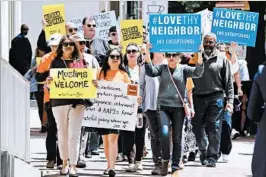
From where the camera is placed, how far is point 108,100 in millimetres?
12055

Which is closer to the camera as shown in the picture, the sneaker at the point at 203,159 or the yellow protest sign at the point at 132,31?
the sneaker at the point at 203,159

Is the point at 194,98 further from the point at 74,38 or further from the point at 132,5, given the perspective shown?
the point at 132,5

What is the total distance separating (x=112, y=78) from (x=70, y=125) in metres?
1.11

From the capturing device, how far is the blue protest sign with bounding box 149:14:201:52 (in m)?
11.5

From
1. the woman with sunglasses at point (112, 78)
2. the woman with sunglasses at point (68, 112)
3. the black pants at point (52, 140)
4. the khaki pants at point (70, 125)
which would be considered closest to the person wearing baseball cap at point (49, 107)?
the black pants at point (52, 140)

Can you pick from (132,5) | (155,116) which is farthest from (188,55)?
(132,5)

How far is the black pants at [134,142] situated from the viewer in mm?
12469

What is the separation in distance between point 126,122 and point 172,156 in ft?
3.23

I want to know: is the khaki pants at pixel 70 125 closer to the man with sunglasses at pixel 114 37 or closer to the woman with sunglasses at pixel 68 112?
the woman with sunglasses at pixel 68 112

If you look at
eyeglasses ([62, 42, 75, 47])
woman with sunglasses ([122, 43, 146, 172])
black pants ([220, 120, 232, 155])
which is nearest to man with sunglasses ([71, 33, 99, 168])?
eyeglasses ([62, 42, 75, 47])

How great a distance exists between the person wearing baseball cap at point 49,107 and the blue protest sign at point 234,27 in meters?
2.96

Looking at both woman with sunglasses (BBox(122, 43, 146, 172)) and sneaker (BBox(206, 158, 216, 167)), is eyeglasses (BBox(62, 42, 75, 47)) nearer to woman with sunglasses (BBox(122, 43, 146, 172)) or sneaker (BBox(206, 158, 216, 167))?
woman with sunglasses (BBox(122, 43, 146, 172))

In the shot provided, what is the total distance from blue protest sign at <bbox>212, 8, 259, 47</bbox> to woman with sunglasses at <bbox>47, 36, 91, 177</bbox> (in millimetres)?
3281

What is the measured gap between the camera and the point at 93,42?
45.3 ft
